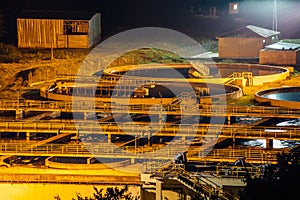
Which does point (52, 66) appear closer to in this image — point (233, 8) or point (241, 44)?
point (241, 44)

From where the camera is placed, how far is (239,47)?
27391 mm

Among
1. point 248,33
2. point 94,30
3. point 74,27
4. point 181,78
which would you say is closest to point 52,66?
point 74,27

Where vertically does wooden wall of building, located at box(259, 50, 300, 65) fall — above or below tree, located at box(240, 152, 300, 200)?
above

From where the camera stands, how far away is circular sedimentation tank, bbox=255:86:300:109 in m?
17.2

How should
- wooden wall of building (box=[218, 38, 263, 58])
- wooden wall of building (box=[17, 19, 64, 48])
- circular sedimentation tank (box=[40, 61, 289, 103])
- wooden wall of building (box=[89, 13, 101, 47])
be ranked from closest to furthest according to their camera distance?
circular sedimentation tank (box=[40, 61, 289, 103])
wooden wall of building (box=[17, 19, 64, 48])
wooden wall of building (box=[89, 13, 101, 47])
wooden wall of building (box=[218, 38, 263, 58])

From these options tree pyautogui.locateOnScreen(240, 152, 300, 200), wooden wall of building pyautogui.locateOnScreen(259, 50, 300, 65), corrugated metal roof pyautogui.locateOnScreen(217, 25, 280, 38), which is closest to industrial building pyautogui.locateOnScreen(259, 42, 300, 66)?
wooden wall of building pyautogui.locateOnScreen(259, 50, 300, 65)

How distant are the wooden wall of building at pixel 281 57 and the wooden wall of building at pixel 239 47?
185cm

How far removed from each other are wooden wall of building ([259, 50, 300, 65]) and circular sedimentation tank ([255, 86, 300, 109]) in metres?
5.67

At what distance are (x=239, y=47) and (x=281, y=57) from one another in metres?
2.26

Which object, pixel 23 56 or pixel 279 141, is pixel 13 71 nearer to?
pixel 23 56

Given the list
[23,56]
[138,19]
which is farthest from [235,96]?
[138,19]

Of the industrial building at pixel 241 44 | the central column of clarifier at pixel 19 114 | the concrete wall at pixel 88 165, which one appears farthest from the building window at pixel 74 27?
the concrete wall at pixel 88 165

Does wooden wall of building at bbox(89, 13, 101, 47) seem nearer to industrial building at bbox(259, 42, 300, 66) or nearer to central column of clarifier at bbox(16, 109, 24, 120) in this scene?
industrial building at bbox(259, 42, 300, 66)

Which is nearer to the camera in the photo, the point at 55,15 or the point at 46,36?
the point at 46,36
